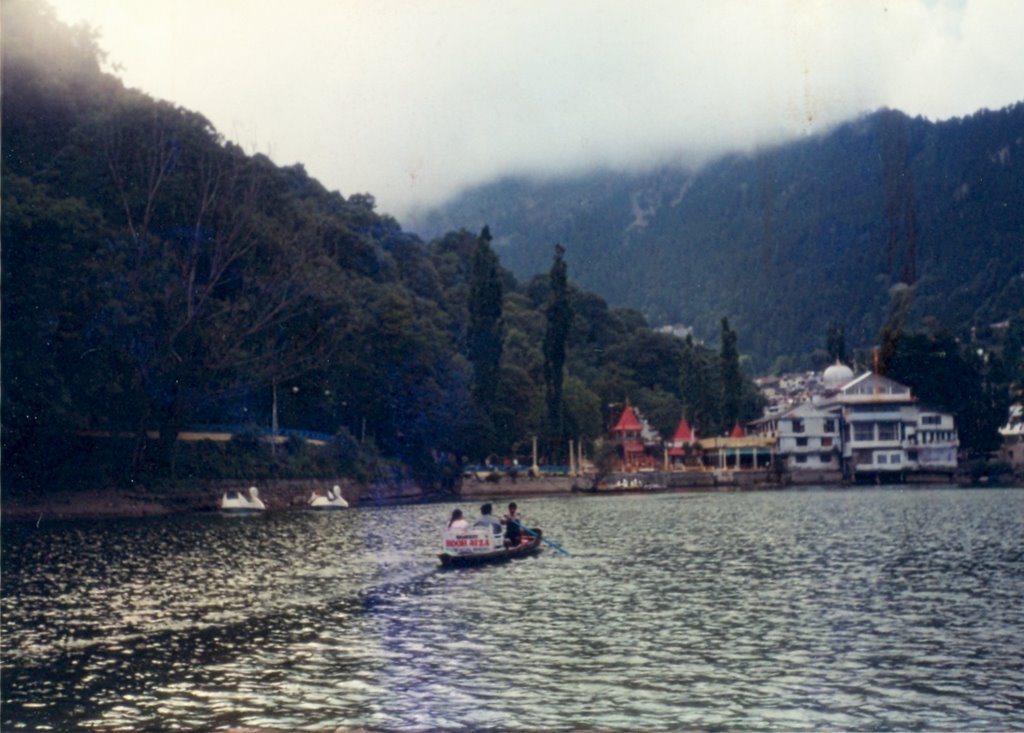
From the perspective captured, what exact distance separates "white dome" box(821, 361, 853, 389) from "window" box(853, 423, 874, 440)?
13.7m

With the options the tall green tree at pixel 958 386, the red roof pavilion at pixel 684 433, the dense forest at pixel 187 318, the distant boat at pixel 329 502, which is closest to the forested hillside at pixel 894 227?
the tall green tree at pixel 958 386

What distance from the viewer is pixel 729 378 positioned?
4601 inches

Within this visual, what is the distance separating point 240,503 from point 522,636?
1736 inches

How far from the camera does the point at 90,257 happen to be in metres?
56.5

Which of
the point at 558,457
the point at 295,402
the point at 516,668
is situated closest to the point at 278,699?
the point at 516,668

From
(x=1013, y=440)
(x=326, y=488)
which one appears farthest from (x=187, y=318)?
(x=1013, y=440)

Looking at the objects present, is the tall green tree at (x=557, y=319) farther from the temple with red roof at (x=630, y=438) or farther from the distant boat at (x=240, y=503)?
the distant boat at (x=240, y=503)

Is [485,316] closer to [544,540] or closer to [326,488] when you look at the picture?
[326,488]

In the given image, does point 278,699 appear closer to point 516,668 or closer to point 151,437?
point 516,668

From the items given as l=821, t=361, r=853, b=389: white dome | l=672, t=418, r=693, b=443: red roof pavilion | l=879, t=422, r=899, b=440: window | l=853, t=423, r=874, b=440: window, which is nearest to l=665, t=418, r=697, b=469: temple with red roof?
l=672, t=418, r=693, b=443: red roof pavilion

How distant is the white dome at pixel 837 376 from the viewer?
128 metres

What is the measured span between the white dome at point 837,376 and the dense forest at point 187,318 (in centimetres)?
4279

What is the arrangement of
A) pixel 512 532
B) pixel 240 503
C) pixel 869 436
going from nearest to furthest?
pixel 512 532
pixel 240 503
pixel 869 436

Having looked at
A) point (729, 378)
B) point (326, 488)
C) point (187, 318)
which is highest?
point (729, 378)
